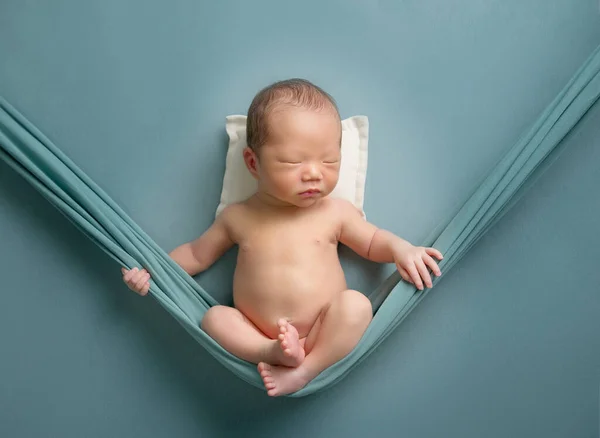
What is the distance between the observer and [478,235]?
53.8 inches

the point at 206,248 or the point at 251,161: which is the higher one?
the point at 251,161

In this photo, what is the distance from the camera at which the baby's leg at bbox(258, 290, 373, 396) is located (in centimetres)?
127

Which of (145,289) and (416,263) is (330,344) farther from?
(145,289)

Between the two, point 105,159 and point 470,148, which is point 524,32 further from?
point 105,159

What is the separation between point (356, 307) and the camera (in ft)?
4.19

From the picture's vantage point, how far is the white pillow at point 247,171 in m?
1.47

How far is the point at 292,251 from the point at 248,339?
0.19 meters

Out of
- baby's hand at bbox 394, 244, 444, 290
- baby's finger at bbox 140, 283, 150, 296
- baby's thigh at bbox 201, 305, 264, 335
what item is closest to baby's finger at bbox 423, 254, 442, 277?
baby's hand at bbox 394, 244, 444, 290

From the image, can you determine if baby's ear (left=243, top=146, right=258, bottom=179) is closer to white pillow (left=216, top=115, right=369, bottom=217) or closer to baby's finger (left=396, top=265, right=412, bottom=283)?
white pillow (left=216, top=115, right=369, bottom=217)

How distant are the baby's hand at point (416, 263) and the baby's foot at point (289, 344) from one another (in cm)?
25

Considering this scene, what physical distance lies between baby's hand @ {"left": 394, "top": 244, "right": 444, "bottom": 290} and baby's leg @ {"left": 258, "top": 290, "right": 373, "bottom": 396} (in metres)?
0.10

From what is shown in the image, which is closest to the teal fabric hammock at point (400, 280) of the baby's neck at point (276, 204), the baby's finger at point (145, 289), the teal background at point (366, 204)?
the baby's finger at point (145, 289)

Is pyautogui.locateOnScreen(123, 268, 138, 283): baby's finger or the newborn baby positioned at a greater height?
the newborn baby

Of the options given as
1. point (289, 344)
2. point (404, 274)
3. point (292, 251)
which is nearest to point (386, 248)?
point (404, 274)
